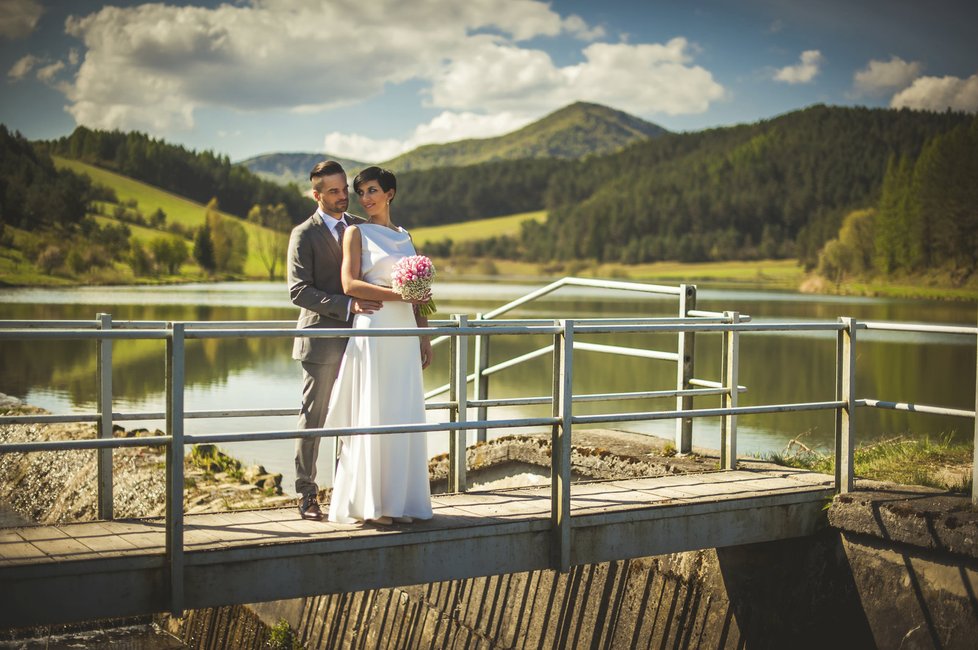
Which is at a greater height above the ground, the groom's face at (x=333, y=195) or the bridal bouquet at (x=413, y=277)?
the groom's face at (x=333, y=195)

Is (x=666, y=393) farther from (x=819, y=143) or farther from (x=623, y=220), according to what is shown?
(x=819, y=143)

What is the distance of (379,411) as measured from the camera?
5.08 metres

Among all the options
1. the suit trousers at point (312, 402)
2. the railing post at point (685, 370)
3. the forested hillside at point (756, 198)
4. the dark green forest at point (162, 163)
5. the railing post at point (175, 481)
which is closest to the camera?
the railing post at point (175, 481)

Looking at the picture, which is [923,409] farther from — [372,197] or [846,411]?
[372,197]

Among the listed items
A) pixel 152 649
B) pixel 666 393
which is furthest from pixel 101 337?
pixel 152 649

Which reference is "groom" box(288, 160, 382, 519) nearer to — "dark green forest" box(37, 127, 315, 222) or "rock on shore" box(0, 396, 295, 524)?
"rock on shore" box(0, 396, 295, 524)

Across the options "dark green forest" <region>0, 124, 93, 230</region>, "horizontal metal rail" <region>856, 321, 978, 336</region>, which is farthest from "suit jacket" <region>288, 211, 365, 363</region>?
"dark green forest" <region>0, 124, 93, 230</region>

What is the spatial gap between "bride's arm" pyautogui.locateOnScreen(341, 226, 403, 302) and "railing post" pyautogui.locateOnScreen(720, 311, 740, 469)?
2.44 m

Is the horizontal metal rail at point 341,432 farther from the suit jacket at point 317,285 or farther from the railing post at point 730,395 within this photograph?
the railing post at point 730,395

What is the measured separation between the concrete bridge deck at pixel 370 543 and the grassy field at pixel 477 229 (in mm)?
121945

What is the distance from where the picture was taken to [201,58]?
182 meters

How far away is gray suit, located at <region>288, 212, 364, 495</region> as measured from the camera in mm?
5219

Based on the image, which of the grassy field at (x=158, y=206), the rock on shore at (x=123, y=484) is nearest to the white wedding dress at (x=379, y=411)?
the rock on shore at (x=123, y=484)

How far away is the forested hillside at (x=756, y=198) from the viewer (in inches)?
4414
